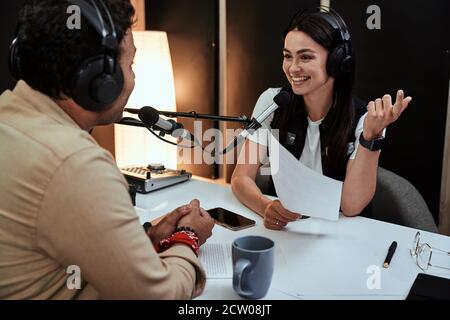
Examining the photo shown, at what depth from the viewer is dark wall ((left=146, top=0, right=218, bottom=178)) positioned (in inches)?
123

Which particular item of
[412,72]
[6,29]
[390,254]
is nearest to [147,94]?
[6,29]

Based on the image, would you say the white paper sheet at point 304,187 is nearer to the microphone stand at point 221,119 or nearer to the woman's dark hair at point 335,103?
the microphone stand at point 221,119

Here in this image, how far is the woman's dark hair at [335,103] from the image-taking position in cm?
160

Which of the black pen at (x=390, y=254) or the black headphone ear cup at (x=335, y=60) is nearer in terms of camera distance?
the black pen at (x=390, y=254)

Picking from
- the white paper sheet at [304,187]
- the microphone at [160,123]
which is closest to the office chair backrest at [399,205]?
the white paper sheet at [304,187]

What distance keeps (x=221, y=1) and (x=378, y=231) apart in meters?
2.29

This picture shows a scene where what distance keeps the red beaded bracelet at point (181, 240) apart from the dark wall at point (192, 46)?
2.11m

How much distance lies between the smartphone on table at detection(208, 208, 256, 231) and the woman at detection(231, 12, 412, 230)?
9cm

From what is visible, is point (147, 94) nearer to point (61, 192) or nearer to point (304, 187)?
point (304, 187)

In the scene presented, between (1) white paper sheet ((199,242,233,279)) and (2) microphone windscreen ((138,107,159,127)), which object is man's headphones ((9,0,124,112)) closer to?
(2) microphone windscreen ((138,107,159,127))

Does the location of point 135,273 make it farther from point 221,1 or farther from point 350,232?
point 221,1

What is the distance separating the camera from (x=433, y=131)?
2.33m

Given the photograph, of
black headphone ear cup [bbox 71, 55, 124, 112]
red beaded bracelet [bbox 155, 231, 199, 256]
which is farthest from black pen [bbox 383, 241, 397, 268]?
black headphone ear cup [bbox 71, 55, 124, 112]

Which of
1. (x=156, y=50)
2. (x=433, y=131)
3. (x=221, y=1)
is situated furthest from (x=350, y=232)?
(x=221, y=1)
